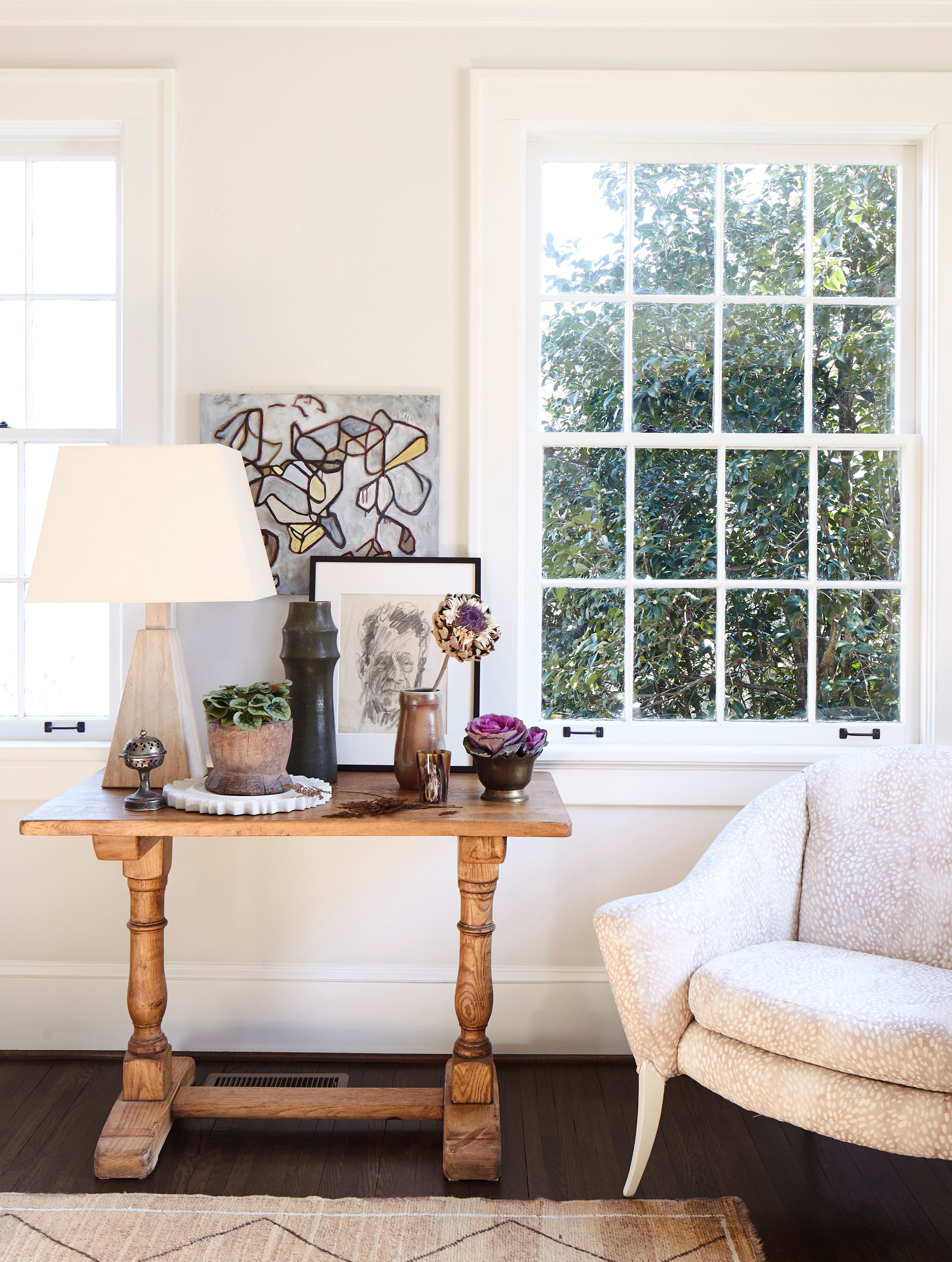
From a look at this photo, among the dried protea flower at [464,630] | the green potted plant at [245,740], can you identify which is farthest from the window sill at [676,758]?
the green potted plant at [245,740]

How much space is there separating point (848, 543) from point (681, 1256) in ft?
5.95

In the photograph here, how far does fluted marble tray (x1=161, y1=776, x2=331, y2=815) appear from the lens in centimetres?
188

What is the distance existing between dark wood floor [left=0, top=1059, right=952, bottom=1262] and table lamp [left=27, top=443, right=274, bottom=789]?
1.27m

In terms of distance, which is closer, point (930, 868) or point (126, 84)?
point (930, 868)

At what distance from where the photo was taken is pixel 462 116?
2443mm

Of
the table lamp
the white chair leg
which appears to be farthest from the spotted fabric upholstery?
the table lamp

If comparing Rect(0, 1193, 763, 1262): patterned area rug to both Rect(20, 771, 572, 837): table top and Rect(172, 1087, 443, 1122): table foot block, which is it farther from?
Rect(20, 771, 572, 837): table top

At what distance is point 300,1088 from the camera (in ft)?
7.04

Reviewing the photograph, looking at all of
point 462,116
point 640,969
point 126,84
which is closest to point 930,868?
point 640,969

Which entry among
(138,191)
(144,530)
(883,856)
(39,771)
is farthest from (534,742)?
(138,191)

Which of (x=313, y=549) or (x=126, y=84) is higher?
(x=126, y=84)

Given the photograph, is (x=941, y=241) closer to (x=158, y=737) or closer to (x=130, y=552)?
(x=130, y=552)

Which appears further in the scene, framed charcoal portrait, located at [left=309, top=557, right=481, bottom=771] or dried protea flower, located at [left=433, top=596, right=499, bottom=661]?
framed charcoal portrait, located at [left=309, top=557, right=481, bottom=771]

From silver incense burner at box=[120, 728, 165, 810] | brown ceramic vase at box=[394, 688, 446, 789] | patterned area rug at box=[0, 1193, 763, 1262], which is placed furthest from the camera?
brown ceramic vase at box=[394, 688, 446, 789]
